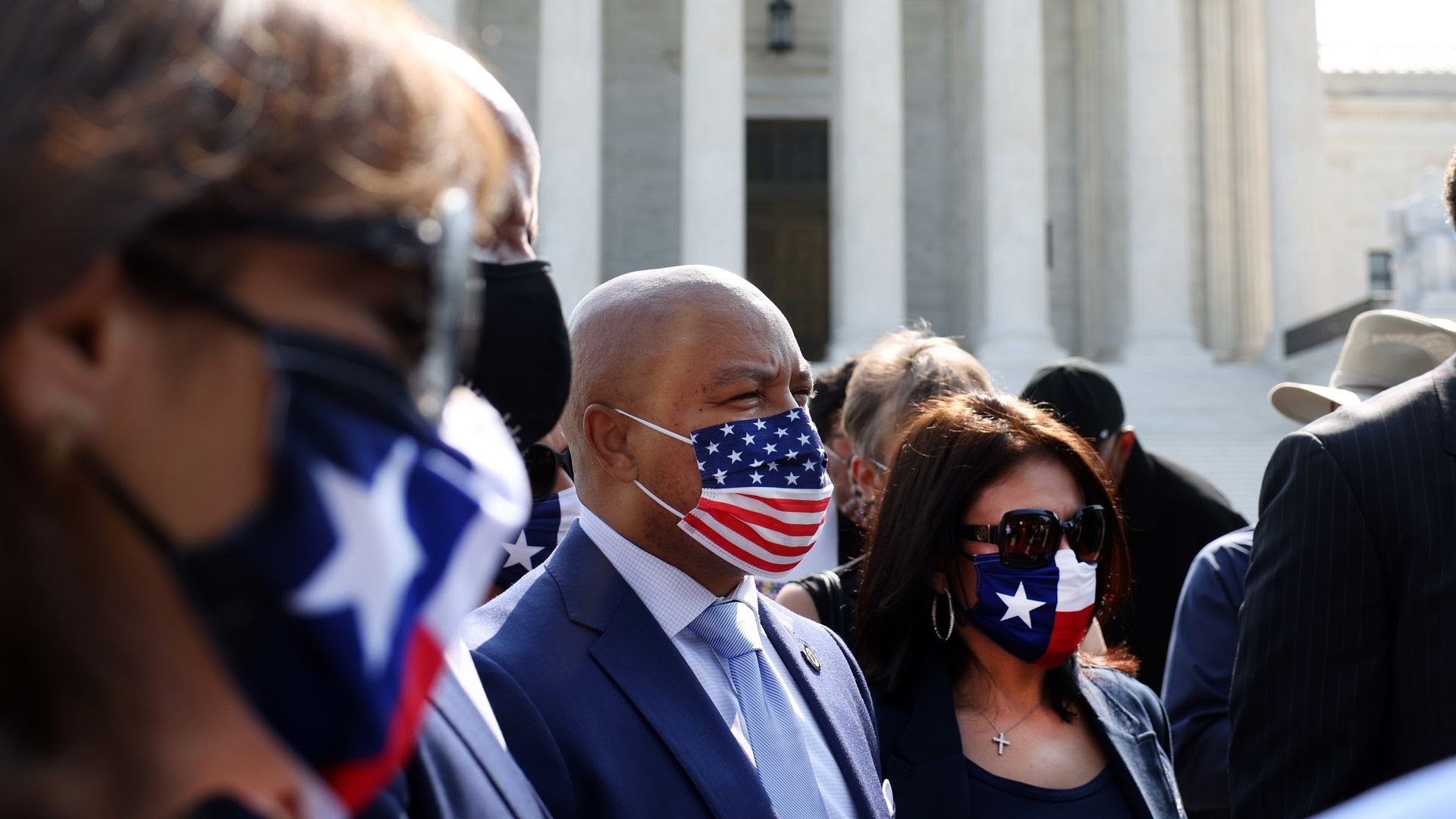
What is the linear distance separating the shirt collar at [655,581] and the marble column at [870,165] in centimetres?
2780

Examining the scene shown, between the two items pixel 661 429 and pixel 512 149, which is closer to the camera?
pixel 512 149

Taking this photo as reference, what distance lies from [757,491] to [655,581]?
425mm

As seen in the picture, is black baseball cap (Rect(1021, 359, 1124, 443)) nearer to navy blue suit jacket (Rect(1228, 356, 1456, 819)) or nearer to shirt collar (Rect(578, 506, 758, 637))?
navy blue suit jacket (Rect(1228, 356, 1456, 819))

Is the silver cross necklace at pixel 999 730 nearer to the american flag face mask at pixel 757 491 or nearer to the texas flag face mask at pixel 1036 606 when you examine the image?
the texas flag face mask at pixel 1036 606

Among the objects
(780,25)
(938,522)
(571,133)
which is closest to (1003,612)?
(938,522)

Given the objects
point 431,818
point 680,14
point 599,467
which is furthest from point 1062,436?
point 680,14

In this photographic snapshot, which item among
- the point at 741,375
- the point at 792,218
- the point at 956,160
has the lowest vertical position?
the point at 741,375

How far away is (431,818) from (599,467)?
84.2 inches

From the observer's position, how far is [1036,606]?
14.9ft

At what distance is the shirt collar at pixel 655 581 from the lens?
3.76 metres

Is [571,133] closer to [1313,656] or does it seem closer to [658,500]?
[658,500]

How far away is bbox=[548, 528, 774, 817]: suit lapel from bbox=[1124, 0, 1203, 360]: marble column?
29.7 meters

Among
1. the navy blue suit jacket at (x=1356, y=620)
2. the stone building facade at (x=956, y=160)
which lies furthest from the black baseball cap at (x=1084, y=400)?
the stone building facade at (x=956, y=160)

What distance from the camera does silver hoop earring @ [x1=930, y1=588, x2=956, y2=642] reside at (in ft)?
15.4
